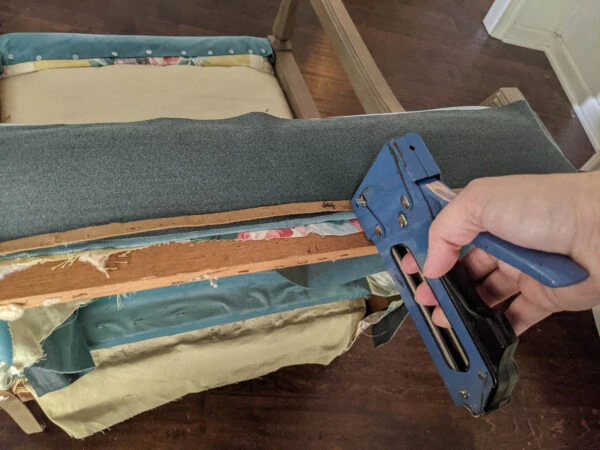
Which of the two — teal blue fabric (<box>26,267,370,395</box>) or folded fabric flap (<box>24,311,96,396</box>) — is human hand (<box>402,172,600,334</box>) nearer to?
teal blue fabric (<box>26,267,370,395</box>)

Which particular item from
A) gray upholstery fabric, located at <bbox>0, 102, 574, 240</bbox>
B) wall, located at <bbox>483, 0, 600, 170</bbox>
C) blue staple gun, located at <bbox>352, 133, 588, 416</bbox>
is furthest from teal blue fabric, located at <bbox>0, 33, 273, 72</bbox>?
wall, located at <bbox>483, 0, 600, 170</bbox>

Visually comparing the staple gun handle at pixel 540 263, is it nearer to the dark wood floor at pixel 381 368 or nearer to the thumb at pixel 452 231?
the thumb at pixel 452 231

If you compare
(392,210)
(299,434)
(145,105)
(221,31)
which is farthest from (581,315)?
(221,31)

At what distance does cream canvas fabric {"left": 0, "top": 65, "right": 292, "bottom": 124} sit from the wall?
1.91 m

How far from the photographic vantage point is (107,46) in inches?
40.1

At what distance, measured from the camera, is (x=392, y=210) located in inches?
22.2

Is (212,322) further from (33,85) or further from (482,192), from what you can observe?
(33,85)

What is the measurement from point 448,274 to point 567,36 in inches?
102

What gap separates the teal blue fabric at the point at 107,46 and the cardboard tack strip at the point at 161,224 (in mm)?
671

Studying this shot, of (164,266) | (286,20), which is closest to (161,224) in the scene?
(164,266)

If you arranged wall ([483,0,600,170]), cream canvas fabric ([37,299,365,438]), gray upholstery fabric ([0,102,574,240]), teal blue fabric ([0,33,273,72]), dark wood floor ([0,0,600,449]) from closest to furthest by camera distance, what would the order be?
gray upholstery fabric ([0,102,574,240]), cream canvas fabric ([37,299,365,438]), teal blue fabric ([0,33,273,72]), dark wood floor ([0,0,600,449]), wall ([483,0,600,170])

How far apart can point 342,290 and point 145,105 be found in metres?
0.60

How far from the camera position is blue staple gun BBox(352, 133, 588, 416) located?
1.43ft

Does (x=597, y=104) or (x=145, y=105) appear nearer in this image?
(x=145, y=105)
